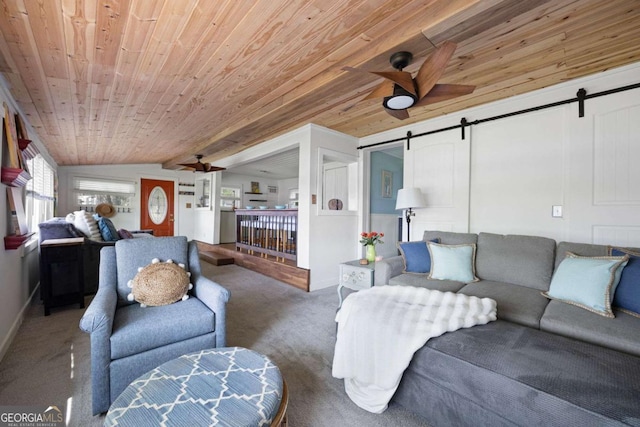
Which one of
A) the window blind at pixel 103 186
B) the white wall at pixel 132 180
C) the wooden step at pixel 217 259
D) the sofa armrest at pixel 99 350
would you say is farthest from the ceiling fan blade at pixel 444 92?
the window blind at pixel 103 186

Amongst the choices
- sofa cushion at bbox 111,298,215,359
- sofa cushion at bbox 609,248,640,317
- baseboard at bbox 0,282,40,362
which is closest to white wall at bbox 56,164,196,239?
baseboard at bbox 0,282,40,362

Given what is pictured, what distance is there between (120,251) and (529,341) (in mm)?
2797

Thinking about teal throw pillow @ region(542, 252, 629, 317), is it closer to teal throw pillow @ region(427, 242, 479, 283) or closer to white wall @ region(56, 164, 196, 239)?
teal throw pillow @ region(427, 242, 479, 283)

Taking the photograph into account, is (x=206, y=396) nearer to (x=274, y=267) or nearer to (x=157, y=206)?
(x=274, y=267)

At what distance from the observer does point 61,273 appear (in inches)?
114

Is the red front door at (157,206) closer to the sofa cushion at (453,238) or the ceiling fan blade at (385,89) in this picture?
the sofa cushion at (453,238)

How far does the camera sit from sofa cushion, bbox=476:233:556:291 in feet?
7.61

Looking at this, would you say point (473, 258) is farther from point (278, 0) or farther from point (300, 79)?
point (278, 0)

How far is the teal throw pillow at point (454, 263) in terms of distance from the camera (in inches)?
99.9

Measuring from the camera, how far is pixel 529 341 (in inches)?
54.3

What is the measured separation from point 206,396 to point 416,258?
2.33m

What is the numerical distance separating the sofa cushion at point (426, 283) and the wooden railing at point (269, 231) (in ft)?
6.78

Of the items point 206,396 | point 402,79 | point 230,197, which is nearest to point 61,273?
point 206,396

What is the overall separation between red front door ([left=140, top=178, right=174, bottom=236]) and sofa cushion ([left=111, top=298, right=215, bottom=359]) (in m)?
6.17
